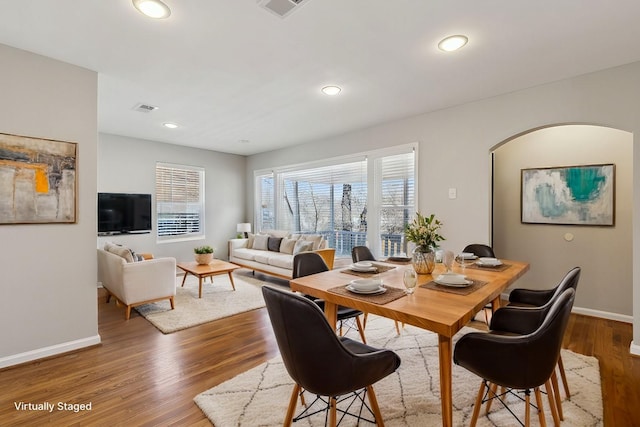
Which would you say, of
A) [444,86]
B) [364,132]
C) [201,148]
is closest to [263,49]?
[444,86]

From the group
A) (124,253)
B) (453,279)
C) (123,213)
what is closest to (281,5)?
(453,279)

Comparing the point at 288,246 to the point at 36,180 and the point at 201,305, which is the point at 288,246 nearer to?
the point at 201,305

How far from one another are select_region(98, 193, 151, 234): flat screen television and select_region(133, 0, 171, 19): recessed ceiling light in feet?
13.4

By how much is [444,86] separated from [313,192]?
3232 millimetres

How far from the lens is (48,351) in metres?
2.64

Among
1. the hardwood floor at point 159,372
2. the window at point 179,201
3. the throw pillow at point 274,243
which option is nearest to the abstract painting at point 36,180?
the hardwood floor at point 159,372

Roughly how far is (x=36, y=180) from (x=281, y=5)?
2501 millimetres

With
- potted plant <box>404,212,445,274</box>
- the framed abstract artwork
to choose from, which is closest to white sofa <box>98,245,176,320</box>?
potted plant <box>404,212,445,274</box>

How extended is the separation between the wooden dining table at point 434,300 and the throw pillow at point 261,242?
3.85 meters

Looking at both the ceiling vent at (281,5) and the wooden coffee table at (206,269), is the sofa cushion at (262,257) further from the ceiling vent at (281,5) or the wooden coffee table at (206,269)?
the ceiling vent at (281,5)

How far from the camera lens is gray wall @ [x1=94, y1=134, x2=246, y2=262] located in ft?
17.4

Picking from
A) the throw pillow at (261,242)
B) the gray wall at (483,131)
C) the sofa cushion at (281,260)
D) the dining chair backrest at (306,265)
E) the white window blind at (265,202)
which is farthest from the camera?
the white window blind at (265,202)

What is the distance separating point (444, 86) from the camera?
10.6ft

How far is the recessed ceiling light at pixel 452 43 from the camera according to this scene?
233cm
